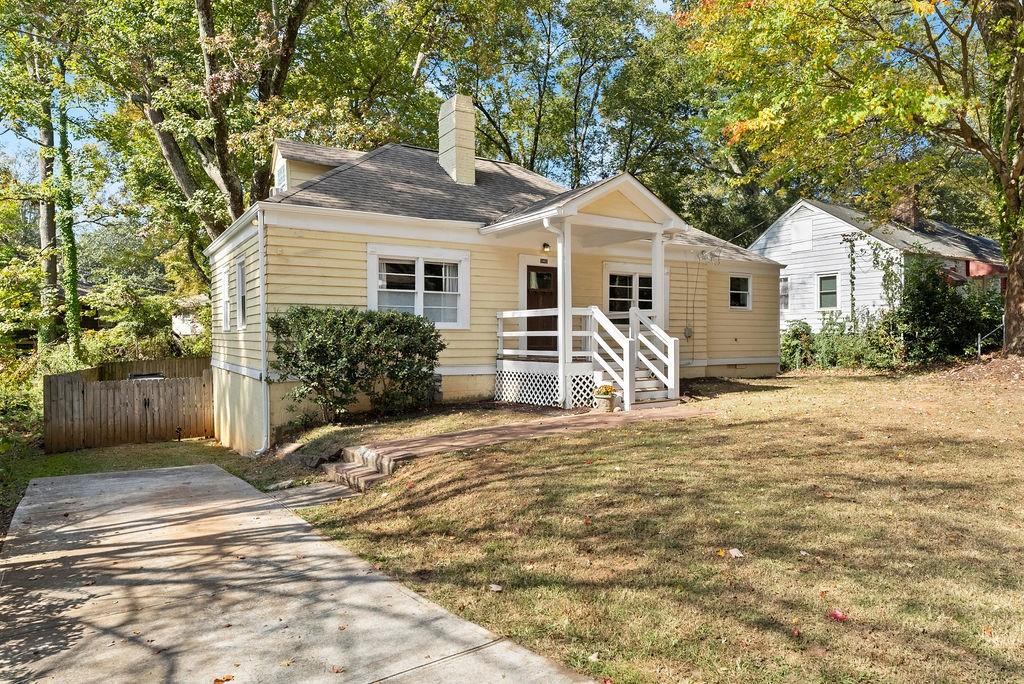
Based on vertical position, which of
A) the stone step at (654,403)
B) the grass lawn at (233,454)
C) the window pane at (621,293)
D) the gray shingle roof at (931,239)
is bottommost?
the grass lawn at (233,454)

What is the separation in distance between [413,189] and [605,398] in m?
5.75

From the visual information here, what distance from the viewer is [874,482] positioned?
552 centimetres

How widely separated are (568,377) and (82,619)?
311 inches

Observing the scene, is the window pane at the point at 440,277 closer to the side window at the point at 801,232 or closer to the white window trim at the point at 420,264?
the white window trim at the point at 420,264

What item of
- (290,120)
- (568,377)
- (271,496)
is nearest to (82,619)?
(271,496)

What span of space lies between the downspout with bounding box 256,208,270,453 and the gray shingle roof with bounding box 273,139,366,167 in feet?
9.69

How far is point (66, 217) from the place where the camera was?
19625 millimetres

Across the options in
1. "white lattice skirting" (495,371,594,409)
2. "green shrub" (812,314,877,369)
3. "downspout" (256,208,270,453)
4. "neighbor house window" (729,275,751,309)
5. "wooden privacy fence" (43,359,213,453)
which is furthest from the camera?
"green shrub" (812,314,877,369)

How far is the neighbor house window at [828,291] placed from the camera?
71.8 feet

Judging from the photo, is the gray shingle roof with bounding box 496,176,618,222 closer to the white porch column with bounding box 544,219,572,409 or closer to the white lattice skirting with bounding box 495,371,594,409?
the white porch column with bounding box 544,219,572,409

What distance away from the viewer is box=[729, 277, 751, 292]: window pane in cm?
1677

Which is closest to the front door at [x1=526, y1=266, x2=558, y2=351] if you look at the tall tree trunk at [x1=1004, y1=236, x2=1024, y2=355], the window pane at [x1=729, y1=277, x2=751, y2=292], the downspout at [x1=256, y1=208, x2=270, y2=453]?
the downspout at [x1=256, y1=208, x2=270, y2=453]

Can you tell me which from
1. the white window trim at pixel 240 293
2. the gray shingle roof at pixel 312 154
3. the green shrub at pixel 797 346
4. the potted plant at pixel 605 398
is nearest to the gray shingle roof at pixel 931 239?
the green shrub at pixel 797 346

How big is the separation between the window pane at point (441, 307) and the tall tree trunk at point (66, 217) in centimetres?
1302
